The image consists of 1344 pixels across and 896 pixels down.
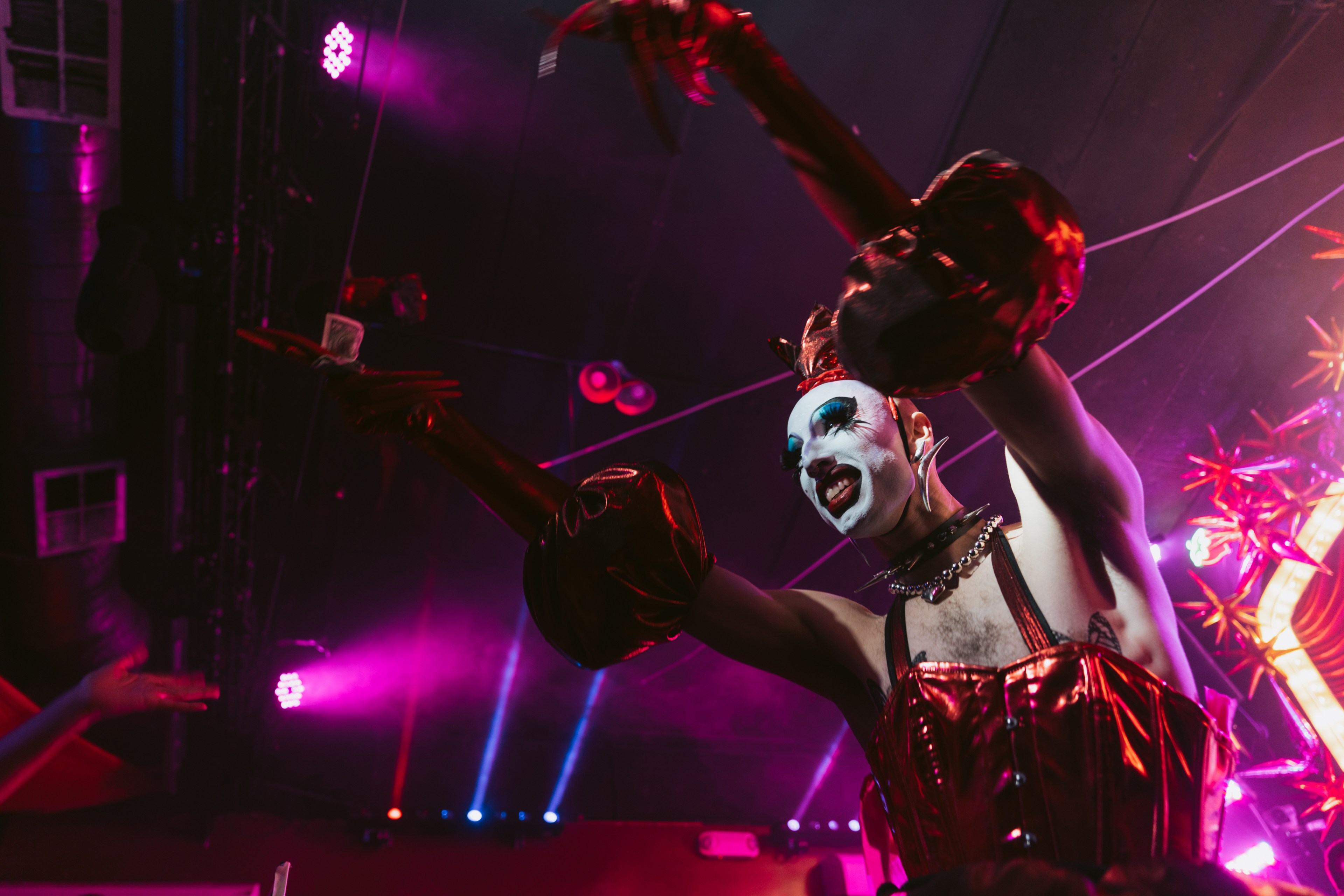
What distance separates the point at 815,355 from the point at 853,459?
13.4 inches

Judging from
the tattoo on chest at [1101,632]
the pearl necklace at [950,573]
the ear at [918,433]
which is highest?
the ear at [918,433]

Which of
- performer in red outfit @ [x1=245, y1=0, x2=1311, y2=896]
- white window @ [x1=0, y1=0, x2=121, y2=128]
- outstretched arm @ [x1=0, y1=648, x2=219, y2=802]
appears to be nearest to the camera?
performer in red outfit @ [x1=245, y1=0, x2=1311, y2=896]

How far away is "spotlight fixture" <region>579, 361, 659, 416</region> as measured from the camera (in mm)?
5285

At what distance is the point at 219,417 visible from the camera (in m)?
4.52

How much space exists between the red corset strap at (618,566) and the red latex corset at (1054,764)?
0.46m

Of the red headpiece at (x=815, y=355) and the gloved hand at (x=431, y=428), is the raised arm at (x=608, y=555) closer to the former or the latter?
the gloved hand at (x=431, y=428)

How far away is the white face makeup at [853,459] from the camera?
159 centimetres

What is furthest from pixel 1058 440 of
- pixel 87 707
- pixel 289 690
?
pixel 289 690

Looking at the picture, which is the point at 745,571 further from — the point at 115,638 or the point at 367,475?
the point at 115,638

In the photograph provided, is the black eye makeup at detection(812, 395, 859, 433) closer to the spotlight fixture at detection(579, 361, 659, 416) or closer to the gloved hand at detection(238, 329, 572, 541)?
the gloved hand at detection(238, 329, 572, 541)

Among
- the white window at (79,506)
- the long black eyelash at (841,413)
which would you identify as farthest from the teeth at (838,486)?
the white window at (79,506)

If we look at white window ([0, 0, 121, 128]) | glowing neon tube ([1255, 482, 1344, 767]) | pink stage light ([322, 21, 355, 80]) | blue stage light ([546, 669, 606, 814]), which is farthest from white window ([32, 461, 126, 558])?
glowing neon tube ([1255, 482, 1344, 767])

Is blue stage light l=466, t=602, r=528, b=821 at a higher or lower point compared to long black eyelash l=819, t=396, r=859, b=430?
higher

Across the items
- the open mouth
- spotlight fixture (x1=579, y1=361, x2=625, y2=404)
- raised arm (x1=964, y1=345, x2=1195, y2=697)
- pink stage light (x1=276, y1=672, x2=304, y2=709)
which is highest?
spotlight fixture (x1=579, y1=361, x2=625, y2=404)
